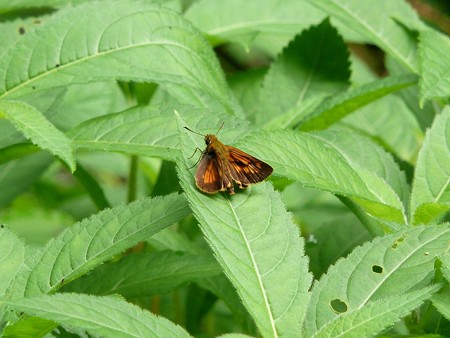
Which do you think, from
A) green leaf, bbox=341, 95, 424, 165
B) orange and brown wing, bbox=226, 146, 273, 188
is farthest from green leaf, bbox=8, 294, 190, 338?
green leaf, bbox=341, 95, 424, 165

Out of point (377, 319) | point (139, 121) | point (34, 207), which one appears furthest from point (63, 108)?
point (377, 319)

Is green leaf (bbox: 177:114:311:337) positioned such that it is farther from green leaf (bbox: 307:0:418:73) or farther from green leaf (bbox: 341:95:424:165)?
green leaf (bbox: 341:95:424:165)

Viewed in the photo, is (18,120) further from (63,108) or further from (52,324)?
(63,108)

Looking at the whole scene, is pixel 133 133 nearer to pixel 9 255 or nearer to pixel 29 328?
pixel 9 255

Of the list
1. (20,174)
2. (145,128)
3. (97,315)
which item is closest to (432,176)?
(145,128)

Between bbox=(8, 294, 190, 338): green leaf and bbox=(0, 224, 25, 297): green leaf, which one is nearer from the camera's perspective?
bbox=(8, 294, 190, 338): green leaf

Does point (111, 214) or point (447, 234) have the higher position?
point (111, 214)
